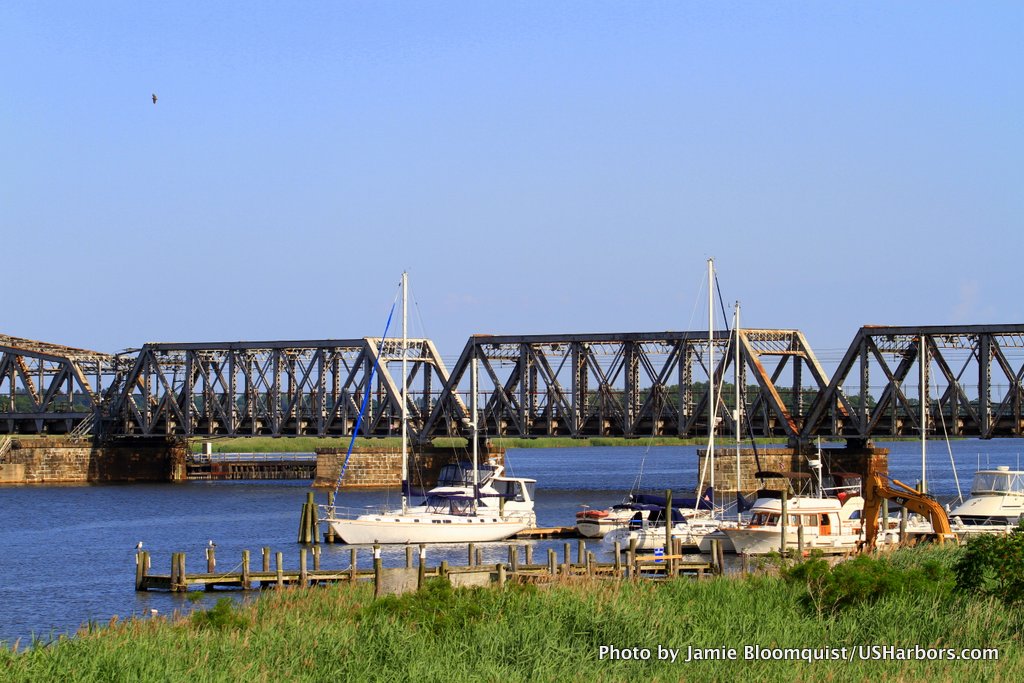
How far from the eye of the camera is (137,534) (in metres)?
72.8

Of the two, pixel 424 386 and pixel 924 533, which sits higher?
pixel 424 386

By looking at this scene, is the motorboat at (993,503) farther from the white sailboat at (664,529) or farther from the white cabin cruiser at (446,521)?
the white cabin cruiser at (446,521)

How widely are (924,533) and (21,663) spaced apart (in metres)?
38.8

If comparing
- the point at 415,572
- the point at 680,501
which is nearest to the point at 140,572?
the point at 415,572

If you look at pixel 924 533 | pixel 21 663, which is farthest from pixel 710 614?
pixel 924 533

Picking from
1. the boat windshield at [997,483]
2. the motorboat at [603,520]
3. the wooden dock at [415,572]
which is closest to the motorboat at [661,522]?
the motorboat at [603,520]

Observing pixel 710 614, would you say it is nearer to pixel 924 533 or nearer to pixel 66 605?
pixel 66 605

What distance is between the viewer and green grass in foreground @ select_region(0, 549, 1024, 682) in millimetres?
27125

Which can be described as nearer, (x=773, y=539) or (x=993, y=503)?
(x=773, y=539)

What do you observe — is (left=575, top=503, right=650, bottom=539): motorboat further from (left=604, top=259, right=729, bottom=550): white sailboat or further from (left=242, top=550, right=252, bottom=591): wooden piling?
(left=242, top=550, right=252, bottom=591): wooden piling

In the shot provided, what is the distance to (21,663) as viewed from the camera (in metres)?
25.9

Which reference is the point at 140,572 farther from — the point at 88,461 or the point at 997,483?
the point at 88,461

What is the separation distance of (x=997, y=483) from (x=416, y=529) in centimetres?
2366

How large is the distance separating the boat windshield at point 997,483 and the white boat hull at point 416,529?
769 inches
